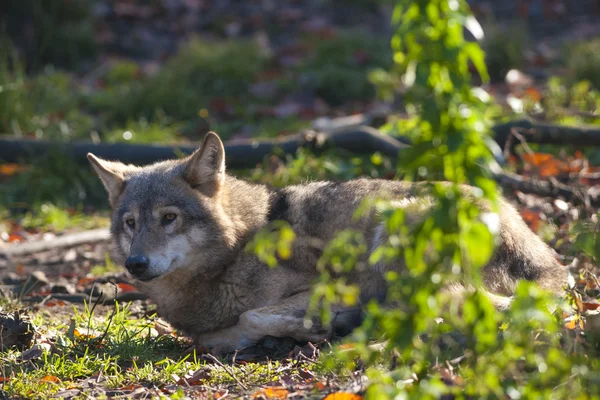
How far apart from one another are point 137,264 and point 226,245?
654 millimetres

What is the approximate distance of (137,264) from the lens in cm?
490

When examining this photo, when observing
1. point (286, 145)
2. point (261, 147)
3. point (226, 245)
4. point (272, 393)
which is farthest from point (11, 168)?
point (272, 393)

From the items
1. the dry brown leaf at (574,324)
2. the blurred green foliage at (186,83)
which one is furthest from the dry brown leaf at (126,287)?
the blurred green foliage at (186,83)

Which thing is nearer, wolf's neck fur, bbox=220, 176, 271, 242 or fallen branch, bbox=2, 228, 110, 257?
wolf's neck fur, bbox=220, 176, 271, 242

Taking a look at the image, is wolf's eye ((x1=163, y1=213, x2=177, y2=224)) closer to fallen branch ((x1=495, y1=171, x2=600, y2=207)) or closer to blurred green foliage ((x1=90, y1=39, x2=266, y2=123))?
fallen branch ((x1=495, y1=171, x2=600, y2=207))

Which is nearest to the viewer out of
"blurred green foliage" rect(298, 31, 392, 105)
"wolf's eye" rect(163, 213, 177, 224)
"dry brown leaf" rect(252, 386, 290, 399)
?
"dry brown leaf" rect(252, 386, 290, 399)

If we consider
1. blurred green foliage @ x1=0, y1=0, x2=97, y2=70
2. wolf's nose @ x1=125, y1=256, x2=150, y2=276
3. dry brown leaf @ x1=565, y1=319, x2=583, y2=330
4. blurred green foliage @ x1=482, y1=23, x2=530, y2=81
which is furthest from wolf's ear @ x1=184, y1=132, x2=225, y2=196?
blurred green foliage @ x1=0, y1=0, x2=97, y2=70

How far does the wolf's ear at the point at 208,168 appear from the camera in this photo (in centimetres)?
532

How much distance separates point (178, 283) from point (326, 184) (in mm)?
1271

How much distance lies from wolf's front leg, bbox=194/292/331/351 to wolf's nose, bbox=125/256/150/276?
676 millimetres

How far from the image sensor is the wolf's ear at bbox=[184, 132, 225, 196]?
5.32 metres

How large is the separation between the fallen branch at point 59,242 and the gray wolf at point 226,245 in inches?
88.5

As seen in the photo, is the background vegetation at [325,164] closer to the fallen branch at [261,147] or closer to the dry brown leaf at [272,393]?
the dry brown leaf at [272,393]

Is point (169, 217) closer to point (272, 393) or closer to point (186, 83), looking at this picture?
point (272, 393)
